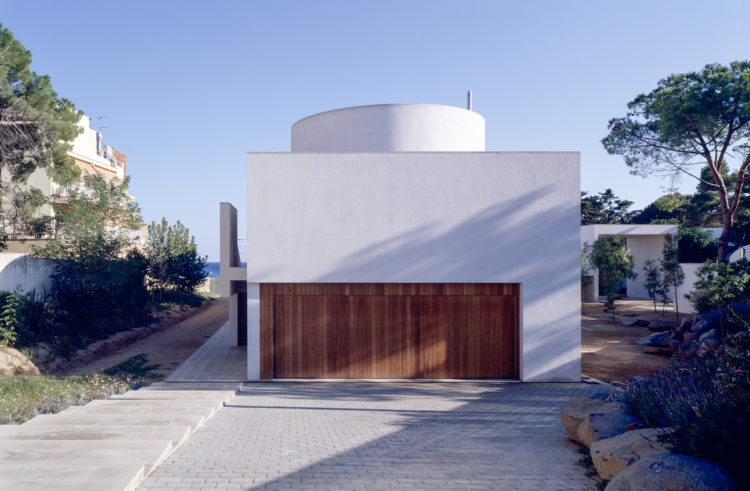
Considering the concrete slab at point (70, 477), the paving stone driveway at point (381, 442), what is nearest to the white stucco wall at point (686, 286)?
the paving stone driveway at point (381, 442)

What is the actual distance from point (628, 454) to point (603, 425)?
1090mm

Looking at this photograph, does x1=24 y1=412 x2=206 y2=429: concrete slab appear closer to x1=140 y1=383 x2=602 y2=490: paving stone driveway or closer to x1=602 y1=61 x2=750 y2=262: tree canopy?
x1=140 y1=383 x2=602 y2=490: paving stone driveway

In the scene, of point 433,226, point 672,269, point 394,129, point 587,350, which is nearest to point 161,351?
point 433,226

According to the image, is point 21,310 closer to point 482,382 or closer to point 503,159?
point 482,382

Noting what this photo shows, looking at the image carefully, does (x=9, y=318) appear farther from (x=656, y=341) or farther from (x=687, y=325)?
(x=687, y=325)

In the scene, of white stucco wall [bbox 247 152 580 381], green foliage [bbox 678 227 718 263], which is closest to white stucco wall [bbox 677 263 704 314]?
green foliage [bbox 678 227 718 263]

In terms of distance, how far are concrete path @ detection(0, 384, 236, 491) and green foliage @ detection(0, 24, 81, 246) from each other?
1297 cm

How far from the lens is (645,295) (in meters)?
37.4

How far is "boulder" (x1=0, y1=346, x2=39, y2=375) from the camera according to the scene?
11.7 metres

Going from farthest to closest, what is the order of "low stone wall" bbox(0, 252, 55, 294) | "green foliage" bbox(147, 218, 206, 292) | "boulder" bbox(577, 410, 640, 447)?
"green foliage" bbox(147, 218, 206, 292) < "low stone wall" bbox(0, 252, 55, 294) < "boulder" bbox(577, 410, 640, 447)

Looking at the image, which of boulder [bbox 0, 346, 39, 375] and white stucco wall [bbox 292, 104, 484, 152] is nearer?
boulder [bbox 0, 346, 39, 375]

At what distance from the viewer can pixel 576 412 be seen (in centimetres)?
684

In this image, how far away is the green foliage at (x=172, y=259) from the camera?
25766mm

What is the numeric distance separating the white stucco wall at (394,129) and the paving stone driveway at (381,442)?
7.12 metres
